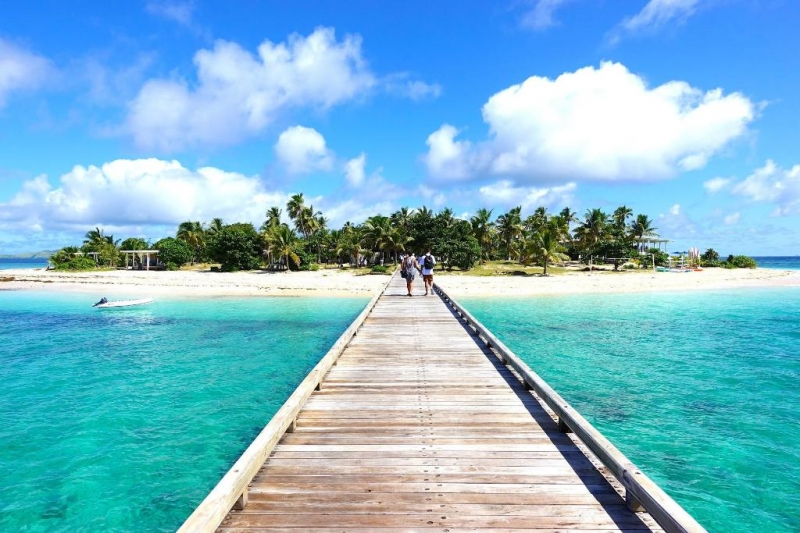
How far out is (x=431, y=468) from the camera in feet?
15.4

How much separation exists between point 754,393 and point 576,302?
66.9 ft

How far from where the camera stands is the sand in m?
38.1

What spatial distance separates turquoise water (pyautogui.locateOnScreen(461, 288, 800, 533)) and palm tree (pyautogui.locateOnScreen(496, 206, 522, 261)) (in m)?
40.9

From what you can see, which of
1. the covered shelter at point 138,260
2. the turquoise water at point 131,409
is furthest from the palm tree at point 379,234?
the turquoise water at point 131,409

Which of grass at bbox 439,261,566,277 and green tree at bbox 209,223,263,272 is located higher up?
green tree at bbox 209,223,263,272

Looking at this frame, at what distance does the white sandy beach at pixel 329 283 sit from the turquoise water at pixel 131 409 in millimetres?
15652

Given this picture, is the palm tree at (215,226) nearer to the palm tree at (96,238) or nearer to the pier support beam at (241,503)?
the palm tree at (96,238)

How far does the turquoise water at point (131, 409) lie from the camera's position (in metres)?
6.88

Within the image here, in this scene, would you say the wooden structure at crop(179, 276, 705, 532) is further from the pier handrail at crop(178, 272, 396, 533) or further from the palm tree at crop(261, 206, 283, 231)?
the palm tree at crop(261, 206, 283, 231)

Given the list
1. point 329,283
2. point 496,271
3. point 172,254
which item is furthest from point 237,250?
point 496,271

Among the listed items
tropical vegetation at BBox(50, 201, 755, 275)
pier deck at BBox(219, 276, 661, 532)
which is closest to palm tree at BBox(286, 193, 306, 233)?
tropical vegetation at BBox(50, 201, 755, 275)

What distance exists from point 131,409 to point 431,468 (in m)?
8.96

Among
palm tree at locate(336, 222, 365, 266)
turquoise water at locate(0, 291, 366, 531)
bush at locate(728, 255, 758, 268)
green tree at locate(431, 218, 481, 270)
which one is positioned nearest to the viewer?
turquoise water at locate(0, 291, 366, 531)

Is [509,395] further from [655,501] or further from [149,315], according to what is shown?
[149,315]
